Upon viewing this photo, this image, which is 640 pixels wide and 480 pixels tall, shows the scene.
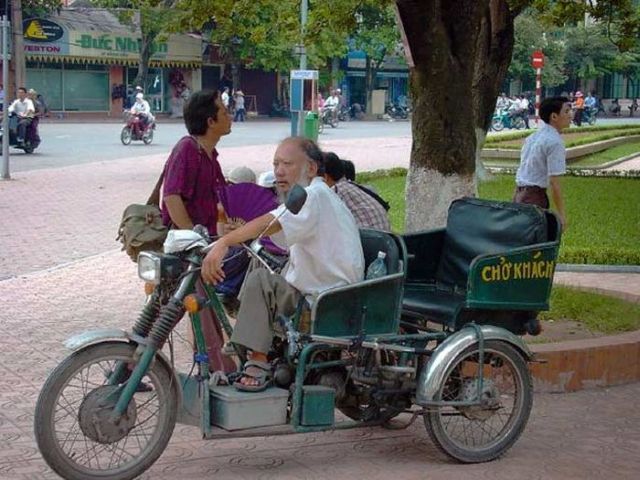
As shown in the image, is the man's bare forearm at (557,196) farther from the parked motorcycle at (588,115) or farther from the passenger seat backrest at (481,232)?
the parked motorcycle at (588,115)

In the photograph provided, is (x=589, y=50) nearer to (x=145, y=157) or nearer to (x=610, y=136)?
(x=610, y=136)

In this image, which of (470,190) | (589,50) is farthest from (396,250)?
(589,50)

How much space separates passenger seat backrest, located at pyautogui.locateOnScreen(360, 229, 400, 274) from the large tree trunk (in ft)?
9.35

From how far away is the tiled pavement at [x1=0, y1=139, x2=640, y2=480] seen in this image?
200 inches

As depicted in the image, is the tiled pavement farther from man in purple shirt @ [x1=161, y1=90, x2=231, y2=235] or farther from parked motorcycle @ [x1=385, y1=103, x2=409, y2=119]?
parked motorcycle @ [x1=385, y1=103, x2=409, y2=119]

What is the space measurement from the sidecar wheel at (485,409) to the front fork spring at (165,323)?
128 cm

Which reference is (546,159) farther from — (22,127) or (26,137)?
(26,137)

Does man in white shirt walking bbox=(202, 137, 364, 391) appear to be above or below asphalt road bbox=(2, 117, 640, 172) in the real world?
above

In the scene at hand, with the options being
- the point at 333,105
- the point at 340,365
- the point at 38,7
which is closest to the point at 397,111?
the point at 333,105

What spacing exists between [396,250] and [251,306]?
782mm

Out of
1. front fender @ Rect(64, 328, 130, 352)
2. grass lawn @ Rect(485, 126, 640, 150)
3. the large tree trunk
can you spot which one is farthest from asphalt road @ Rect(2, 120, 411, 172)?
front fender @ Rect(64, 328, 130, 352)

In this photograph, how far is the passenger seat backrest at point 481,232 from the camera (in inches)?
222

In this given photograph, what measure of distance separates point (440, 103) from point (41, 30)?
4206 centimetres

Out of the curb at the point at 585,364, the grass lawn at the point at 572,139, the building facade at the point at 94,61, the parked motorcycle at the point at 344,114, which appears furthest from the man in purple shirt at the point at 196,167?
the parked motorcycle at the point at 344,114
